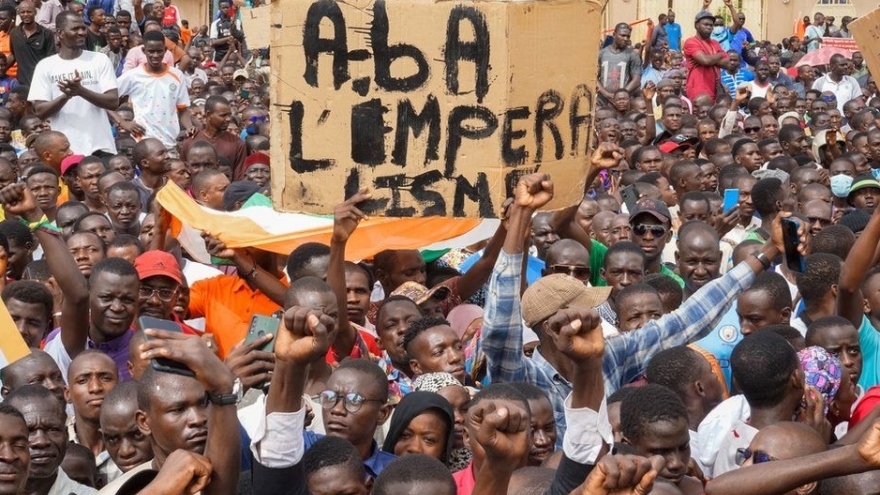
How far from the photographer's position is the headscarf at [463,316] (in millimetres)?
6852

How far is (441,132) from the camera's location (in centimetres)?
507

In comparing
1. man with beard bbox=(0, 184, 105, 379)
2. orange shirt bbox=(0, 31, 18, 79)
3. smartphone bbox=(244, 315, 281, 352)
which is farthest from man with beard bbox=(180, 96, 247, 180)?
smartphone bbox=(244, 315, 281, 352)

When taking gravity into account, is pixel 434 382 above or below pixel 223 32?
below

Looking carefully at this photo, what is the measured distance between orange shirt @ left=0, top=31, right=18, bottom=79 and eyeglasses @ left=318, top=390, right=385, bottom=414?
10.6 meters

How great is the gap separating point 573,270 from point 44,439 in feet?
10.2

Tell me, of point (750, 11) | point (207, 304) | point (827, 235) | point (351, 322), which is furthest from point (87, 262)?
point (750, 11)

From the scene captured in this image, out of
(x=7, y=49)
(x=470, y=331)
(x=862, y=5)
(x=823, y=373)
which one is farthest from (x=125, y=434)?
(x=862, y=5)

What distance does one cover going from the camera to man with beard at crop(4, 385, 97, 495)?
16.1ft

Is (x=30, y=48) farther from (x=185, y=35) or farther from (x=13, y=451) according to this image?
(x=13, y=451)

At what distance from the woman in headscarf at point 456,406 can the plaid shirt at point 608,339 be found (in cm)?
13

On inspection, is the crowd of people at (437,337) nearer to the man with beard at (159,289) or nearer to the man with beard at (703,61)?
the man with beard at (159,289)

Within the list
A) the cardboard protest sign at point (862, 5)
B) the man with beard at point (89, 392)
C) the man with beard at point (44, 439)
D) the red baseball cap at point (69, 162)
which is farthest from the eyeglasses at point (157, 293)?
the cardboard protest sign at point (862, 5)

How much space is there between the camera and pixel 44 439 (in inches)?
199

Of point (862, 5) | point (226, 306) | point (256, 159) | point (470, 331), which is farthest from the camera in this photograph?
point (862, 5)
